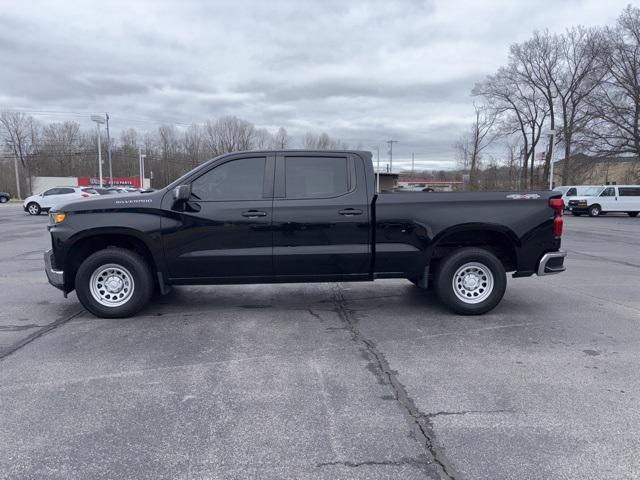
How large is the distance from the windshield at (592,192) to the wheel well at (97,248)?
30.5m

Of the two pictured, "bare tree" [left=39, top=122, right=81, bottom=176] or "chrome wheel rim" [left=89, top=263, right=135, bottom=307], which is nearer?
"chrome wheel rim" [left=89, top=263, right=135, bottom=307]

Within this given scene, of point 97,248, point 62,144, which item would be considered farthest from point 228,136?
point 97,248

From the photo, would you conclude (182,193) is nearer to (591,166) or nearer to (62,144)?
(591,166)

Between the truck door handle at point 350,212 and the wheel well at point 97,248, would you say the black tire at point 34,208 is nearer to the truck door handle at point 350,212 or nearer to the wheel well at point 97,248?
the wheel well at point 97,248

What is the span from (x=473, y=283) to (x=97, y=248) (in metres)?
4.70

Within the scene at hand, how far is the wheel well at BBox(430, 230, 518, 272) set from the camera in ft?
19.7

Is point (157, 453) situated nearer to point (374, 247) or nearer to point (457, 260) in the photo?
point (374, 247)

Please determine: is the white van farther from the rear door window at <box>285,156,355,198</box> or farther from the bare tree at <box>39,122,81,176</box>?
the bare tree at <box>39,122,81,176</box>

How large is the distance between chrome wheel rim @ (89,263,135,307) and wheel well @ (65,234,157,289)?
31cm

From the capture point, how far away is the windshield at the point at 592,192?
97.5 feet

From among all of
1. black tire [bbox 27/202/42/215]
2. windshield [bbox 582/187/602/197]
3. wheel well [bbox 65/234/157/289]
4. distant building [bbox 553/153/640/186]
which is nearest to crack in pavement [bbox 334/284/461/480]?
wheel well [bbox 65/234/157/289]

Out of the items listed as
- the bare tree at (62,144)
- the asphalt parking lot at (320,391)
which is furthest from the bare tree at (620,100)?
the bare tree at (62,144)

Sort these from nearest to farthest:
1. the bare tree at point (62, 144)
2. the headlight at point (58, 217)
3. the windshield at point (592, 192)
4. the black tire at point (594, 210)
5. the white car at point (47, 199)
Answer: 1. the headlight at point (58, 217)
2. the white car at point (47, 199)
3. the black tire at point (594, 210)
4. the windshield at point (592, 192)
5. the bare tree at point (62, 144)

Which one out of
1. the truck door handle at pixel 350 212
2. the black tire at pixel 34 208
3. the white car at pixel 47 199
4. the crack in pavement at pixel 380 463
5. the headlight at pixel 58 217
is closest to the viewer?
the crack in pavement at pixel 380 463
